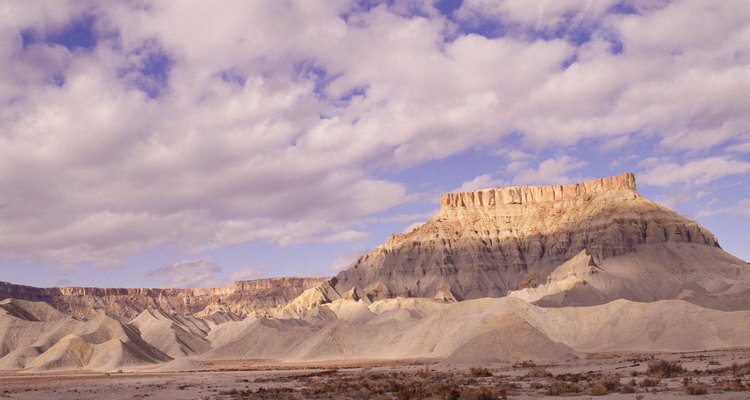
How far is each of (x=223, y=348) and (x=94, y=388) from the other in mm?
76818

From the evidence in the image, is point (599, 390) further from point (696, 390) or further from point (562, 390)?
point (696, 390)

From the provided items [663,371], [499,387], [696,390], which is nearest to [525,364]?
[663,371]

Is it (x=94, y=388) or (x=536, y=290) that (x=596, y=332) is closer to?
(x=536, y=290)

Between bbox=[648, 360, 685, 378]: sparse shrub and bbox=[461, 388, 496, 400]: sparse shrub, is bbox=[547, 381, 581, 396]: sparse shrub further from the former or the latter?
bbox=[648, 360, 685, 378]: sparse shrub

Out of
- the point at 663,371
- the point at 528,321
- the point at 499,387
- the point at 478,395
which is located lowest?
the point at 499,387

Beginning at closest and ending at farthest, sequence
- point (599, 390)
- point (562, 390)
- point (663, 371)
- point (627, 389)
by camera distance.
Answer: point (599, 390)
point (627, 389)
point (562, 390)
point (663, 371)

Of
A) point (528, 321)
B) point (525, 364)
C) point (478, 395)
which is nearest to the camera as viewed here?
point (478, 395)

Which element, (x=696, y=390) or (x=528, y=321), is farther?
(x=528, y=321)

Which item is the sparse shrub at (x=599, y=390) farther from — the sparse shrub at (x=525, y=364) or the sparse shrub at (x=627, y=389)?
the sparse shrub at (x=525, y=364)

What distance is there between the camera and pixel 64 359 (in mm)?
111188

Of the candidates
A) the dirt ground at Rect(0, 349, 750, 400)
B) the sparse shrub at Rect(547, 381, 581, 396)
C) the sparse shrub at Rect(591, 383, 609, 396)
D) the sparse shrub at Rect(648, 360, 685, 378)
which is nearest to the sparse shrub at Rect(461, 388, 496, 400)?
the dirt ground at Rect(0, 349, 750, 400)

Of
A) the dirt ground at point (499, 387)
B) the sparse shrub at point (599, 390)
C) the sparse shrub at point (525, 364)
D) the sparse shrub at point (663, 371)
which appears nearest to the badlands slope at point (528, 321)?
the sparse shrub at point (525, 364)

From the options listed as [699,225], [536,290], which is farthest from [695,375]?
[699,225]

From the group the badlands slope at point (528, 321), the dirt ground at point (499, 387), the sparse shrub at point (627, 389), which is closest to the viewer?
the dirt ground at point (499, 387)
